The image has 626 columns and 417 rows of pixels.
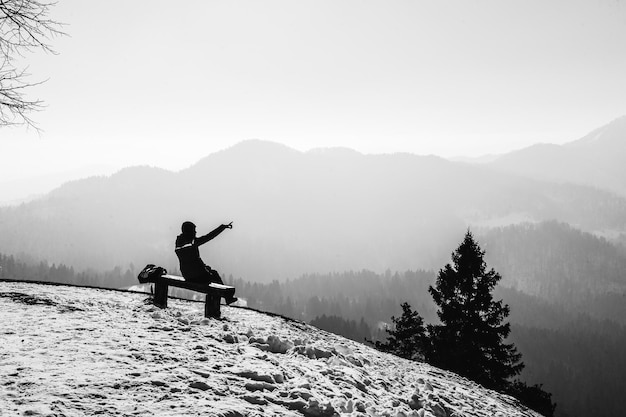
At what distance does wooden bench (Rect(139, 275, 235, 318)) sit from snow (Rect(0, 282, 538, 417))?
1.00ft

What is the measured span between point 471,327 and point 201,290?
61.4ft

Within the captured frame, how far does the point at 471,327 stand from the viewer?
21484 mm

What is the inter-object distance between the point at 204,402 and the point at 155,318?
384 cm

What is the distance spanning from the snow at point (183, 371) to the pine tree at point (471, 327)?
44.3 feet

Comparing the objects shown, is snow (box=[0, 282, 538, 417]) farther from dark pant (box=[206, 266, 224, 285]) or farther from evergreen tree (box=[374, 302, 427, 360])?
evergreen tree (box=[374, 302, 427, 360])

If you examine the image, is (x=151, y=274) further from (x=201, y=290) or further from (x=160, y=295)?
(x=201, y=290)

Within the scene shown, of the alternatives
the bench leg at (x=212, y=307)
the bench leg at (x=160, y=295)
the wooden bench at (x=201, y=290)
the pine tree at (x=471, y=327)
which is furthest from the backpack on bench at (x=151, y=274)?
the pine tree at (x=471, y=327)

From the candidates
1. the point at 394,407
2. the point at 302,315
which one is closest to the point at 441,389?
the point at 394,407

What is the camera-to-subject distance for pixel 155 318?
25.2 ft

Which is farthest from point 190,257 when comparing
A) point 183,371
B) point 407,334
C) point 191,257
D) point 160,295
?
point 407,334

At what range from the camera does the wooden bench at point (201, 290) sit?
7918mm

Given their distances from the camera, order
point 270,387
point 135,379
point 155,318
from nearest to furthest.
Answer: point 135,379, point 270,387, point 155,318

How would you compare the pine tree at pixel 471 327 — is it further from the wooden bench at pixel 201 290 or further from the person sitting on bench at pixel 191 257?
the person sitting on bench at pixel 191 257

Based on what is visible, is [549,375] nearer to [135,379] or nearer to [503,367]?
[503,367]
